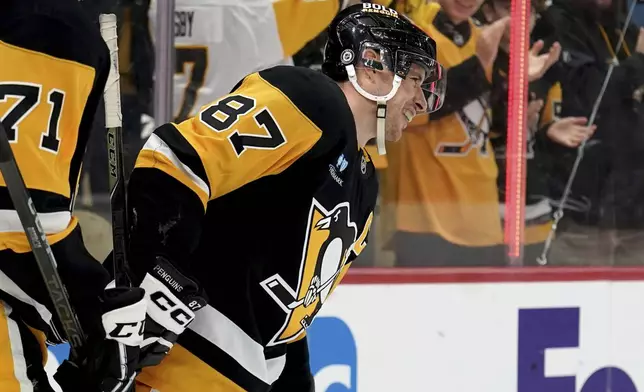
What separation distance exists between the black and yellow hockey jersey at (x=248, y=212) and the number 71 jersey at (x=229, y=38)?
0.90 meters

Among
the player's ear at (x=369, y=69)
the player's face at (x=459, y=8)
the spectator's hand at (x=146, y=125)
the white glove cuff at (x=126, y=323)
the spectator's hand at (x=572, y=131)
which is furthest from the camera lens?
the spectator's hand at (x=572, y=131)

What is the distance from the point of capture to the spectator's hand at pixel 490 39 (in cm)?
245

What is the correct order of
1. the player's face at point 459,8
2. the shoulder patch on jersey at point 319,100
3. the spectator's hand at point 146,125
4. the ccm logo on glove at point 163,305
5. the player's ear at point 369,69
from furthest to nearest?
the player's face at point 459,8 < the spectator's hand at point 146,125 < the player's ear at point 369,69 < the shoulder patch on jersey at point 319,100 < the ccm logo on glove at point 163,305

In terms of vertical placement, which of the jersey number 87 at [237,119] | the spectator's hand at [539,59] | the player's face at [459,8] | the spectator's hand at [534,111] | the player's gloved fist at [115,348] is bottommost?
the player's gloved fist at [115,348]

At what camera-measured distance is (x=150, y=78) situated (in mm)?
2123

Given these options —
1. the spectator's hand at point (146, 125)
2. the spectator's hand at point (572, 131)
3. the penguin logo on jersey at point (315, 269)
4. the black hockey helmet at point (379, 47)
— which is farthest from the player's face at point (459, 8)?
the penguin logo on jersey at point (315, 269)

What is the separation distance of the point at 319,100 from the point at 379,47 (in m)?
0.18

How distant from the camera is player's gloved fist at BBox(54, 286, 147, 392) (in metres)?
0.99

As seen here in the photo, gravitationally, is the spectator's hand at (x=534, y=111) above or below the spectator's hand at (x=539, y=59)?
below

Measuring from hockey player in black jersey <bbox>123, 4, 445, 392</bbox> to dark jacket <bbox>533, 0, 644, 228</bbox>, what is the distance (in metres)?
1.19

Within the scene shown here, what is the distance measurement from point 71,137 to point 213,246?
338mm

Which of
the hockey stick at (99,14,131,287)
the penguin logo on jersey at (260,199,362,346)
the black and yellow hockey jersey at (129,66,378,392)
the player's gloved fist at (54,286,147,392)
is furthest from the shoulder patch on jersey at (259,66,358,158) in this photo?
the player's gloved fist at (54,286,147,392)

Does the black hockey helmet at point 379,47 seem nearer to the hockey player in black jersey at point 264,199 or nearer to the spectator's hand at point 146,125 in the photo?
the hockey player in black jersey at point 264,199

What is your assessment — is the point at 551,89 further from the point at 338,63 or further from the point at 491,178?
the point at 338,63
